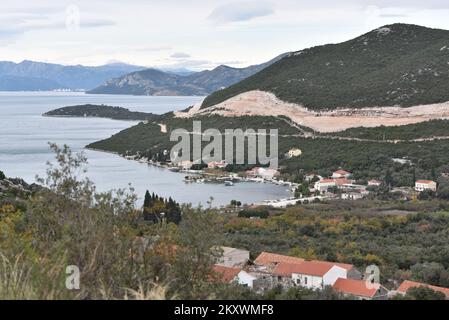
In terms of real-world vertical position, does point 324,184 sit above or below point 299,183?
above

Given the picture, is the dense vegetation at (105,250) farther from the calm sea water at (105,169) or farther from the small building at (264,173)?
the small building at (264,173)

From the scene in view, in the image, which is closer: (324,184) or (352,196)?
(352,196)

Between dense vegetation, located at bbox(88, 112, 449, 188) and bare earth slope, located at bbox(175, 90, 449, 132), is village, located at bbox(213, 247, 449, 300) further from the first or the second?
bare earth slope, located at bbox(175, 90, 449, 132)

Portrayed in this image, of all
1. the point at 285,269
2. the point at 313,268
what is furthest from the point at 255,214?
the point at 313,268

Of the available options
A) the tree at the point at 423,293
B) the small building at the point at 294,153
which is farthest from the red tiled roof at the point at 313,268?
the small building at the point at 294,153

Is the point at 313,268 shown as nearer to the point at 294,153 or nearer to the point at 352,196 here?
the point at 352,196

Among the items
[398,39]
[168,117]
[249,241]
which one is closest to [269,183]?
[249,241]
